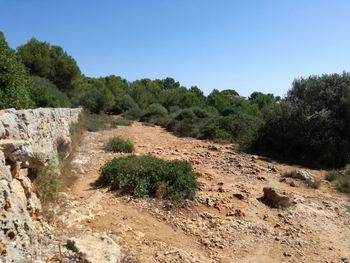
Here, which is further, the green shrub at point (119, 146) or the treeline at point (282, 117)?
the green shrub at point (119, 146)

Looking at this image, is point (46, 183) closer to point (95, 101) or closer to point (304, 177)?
point (304, 177)

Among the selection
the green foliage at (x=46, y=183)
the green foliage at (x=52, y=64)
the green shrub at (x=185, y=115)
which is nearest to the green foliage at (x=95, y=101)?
the green foliage at (x=52, y=64)

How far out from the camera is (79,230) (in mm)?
5254

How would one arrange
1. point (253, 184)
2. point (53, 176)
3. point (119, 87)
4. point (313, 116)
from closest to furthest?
point (53, 176)
point (253, 184)
point (313, 116)
point (119, 87)

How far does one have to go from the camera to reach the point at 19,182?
4730mm

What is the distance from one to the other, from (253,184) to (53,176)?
16.7 ft

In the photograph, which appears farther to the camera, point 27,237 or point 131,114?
point 131,114

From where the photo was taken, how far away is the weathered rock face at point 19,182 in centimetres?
374

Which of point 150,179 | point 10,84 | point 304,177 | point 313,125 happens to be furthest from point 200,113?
point 150,179

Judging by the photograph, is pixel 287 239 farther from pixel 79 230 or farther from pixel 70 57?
pixel 70 57

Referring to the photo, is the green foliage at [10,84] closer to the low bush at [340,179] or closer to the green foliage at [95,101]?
the low bush at [340,179]

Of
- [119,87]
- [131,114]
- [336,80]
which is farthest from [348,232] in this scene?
[119,87]

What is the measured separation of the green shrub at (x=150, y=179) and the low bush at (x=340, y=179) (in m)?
4.33

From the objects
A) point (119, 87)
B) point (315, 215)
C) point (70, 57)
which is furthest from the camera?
point (119, 87)
